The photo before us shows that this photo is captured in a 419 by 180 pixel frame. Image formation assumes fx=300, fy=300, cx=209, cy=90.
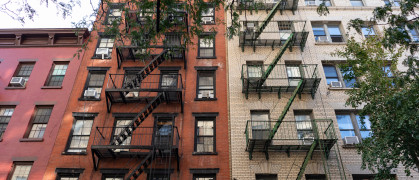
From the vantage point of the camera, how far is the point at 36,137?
15555 mm

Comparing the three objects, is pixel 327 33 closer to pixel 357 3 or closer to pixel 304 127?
pixel 357 3

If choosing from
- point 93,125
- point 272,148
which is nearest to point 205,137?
point 272,148

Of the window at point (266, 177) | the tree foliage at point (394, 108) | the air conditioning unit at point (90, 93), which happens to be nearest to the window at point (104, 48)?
the air conditioning unit at point (90, 93)

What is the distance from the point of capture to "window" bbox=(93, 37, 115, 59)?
18.3 m

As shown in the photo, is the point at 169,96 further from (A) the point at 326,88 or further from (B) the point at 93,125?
(A) the point at 326,88

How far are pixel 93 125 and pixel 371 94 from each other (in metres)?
13.1

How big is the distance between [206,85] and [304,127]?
5.84m

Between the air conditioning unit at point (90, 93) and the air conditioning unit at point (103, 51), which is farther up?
the air conditioning unit at point (103, 51)

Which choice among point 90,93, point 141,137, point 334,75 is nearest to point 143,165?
point 141,137

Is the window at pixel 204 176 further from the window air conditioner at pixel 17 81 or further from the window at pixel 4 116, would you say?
the window air conditioner at pixel 17 81

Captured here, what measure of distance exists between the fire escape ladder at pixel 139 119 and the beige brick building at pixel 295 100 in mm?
3894

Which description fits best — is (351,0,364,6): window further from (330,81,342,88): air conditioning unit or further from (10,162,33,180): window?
(10,162,33,180): window

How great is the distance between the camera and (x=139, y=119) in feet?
51.0

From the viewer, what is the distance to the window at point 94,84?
16531 millimetres
